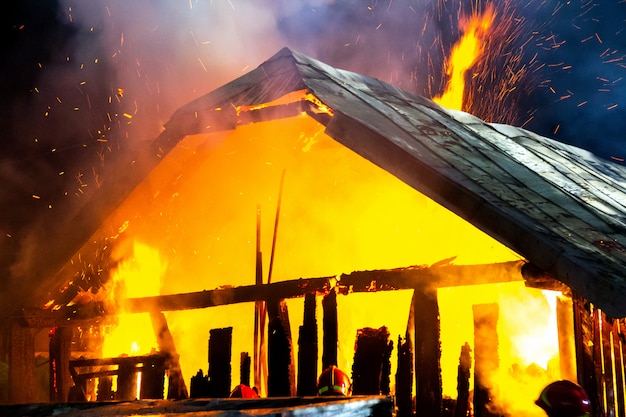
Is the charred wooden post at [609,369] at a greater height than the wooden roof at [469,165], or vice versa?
the wooden roof at [469,165]

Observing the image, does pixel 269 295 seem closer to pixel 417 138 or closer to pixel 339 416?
pixel 417 138

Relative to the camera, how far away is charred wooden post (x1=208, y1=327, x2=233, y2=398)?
8.06 m

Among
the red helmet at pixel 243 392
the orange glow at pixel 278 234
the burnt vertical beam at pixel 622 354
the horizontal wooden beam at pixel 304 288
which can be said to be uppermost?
the orange glow at pixel 278 234

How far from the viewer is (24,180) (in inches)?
543

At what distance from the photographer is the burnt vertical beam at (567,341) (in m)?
6.42

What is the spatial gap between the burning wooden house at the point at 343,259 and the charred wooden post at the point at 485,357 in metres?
0.02

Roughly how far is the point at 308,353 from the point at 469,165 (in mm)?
2920

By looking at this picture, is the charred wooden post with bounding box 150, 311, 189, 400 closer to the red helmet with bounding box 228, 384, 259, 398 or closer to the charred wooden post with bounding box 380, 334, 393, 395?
the red helmet with bounding box 228, 384, 259, 398

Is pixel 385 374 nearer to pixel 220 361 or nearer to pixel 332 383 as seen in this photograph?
pixel 332 383

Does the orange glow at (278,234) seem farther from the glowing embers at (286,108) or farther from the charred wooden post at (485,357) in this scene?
the charred wooden post at (485,357)

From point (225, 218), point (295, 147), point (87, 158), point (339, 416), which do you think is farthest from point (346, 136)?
point (87, 158)

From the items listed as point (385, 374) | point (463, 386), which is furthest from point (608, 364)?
point (385, 374)

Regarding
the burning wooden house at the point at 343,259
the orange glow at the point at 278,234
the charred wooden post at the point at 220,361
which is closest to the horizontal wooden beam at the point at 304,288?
the burning wooden house at the point at 343,259

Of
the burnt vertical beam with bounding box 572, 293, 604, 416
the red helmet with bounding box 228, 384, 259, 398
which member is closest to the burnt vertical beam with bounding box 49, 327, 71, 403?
the red helmet with bounding box 228, 384, 259, 398
